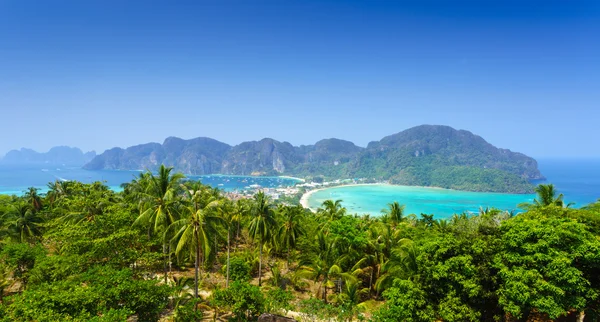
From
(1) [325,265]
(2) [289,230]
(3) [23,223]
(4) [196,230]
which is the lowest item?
(1) [325,265]

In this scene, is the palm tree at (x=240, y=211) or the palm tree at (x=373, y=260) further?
the palm tree at (x=240, y=211)

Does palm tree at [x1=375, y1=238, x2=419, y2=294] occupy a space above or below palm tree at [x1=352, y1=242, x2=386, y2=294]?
above

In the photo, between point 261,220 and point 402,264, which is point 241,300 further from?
point 402,264

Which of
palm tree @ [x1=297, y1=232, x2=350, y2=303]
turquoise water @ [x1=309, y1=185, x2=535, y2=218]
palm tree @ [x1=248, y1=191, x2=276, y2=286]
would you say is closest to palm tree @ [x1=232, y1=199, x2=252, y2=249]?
palm tree @ [x1=248, y1=191, x2=276, y2=286]

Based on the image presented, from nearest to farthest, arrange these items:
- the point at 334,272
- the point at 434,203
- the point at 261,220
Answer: the point at 334,272 < the point at 261,220 < the point at 434,203

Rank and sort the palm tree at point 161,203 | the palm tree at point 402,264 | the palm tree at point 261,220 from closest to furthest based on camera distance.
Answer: the palm tree at point 402,264 < the palm tree at point 161,203 < the palm tree at point 261,220

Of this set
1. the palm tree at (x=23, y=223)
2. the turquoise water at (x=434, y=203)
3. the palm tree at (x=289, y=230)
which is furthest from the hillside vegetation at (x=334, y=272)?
the turquoise water at (x=434, y=203)

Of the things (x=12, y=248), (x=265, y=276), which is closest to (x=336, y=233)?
(x=265, y=276)

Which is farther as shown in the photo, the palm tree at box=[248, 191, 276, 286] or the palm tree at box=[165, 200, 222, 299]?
the palm tree at box=[248, 191, 276, 286]

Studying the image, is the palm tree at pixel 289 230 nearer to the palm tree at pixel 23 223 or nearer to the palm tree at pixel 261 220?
the palm tree at pixel 261 220

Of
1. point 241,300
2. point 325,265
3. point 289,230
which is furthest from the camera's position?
point 289,230

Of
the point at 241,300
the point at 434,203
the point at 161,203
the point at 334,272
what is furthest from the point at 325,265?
the point at 434,203

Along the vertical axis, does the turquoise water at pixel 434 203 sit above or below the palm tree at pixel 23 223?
below

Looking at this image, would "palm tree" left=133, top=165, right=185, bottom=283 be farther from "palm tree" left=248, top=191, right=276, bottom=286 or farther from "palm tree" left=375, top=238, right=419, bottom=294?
"palm tree" left=375, top=238, right=419, bottom=294
